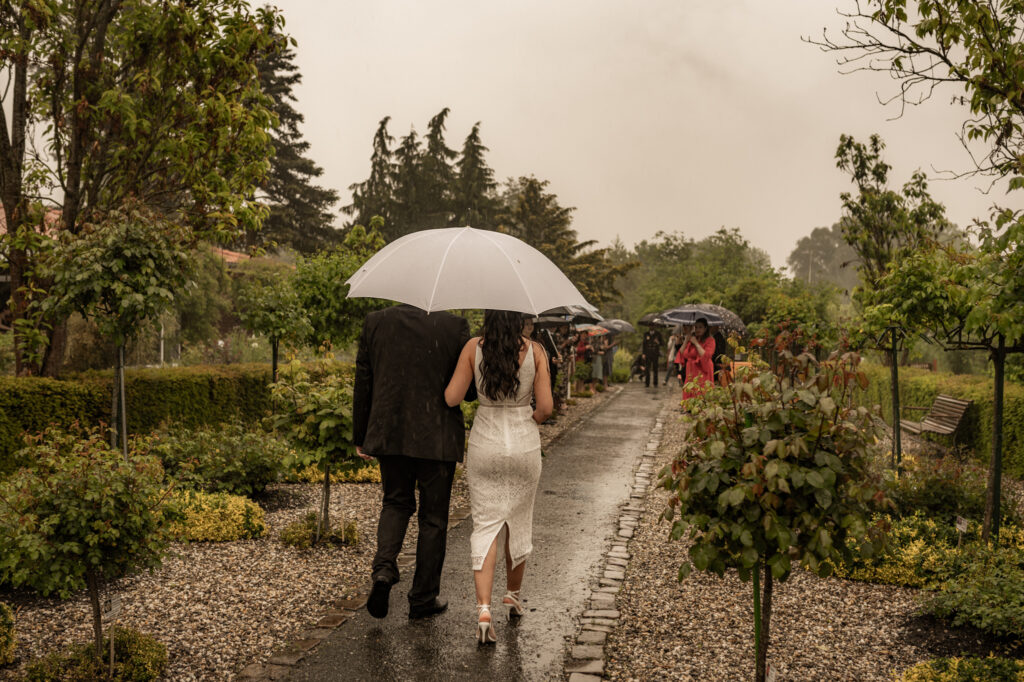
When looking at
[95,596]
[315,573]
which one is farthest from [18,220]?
[95,596]

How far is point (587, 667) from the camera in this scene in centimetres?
397

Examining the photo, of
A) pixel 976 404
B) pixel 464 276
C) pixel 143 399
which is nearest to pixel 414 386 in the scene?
pixel 464 276

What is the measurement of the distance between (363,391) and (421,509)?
0.75 meters

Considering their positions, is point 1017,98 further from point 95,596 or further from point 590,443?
point 590,443

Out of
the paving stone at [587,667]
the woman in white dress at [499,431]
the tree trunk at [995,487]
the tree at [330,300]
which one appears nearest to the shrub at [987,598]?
the tree trunk at [995,487]

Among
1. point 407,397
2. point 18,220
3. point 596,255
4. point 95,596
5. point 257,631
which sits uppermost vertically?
point 596,255

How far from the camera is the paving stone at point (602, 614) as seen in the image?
15.6ft

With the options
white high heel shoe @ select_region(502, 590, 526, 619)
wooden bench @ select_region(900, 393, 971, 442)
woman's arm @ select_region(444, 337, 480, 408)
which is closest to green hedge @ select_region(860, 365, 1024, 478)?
wooden bench @ select_region(900, 393, 971, 442)

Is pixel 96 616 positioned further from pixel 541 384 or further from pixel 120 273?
pixel 120 273

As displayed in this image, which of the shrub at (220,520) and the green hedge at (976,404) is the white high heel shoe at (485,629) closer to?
the shrub at (220,520)

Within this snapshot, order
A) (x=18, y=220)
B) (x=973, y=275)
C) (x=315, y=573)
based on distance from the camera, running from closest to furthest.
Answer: (x=973, y=275) < (x=315, y=573) < (x=18, y=220)

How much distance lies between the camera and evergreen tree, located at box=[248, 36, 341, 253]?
104ft

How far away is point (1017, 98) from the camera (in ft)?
16.8

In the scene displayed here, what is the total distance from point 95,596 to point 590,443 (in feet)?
30.0
